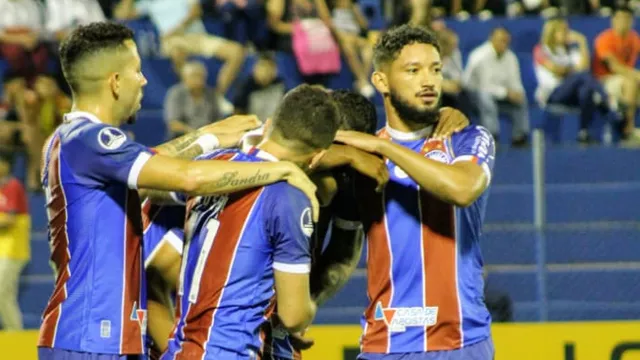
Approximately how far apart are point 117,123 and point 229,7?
902 centimetres

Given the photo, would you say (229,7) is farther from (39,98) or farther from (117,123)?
(117,123)

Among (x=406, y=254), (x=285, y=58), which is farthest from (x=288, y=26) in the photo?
(x=406, y=254)

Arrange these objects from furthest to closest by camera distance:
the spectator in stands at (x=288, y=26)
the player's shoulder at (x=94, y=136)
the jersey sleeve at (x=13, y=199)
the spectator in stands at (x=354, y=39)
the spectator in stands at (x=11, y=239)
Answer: the spectator in stands at (x=288, y=26) < the spectator in stands at (x=354, y=39) < the jersey sleeve at (x=13, y=199) < the spectator in stands at (x=11, y=239) < the player's shoulder at (x=94, y=136)

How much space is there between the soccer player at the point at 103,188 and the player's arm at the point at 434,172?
49cm

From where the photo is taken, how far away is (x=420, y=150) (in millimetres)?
5410

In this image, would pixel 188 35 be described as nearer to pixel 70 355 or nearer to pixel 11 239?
pixel 11 239

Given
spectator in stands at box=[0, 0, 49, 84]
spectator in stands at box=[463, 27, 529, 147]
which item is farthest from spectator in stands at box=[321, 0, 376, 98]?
spectator in stands at box=[0, 0, 49, 84]

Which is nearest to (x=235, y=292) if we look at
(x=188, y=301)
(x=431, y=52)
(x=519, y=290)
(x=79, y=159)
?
(x=188, y=301)

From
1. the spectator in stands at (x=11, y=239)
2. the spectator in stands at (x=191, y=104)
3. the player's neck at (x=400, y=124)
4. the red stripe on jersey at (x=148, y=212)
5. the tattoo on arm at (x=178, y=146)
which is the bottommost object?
the spectator in stands at (x=11, y=239)

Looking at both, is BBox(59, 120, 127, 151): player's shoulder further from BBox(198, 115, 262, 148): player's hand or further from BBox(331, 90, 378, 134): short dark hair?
BBox(331, 90, 378, 134): short dark hair

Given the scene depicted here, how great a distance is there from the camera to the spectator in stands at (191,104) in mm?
11812

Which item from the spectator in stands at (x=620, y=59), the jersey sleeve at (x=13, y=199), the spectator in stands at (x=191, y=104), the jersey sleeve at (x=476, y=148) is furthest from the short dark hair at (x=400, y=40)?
the spectator in stands at (x=620, y=59)

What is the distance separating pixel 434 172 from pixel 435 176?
0.05ft

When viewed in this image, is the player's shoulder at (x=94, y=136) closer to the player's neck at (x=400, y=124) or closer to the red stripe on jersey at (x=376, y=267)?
the red stripe on jersey at (x=376, y=267)
